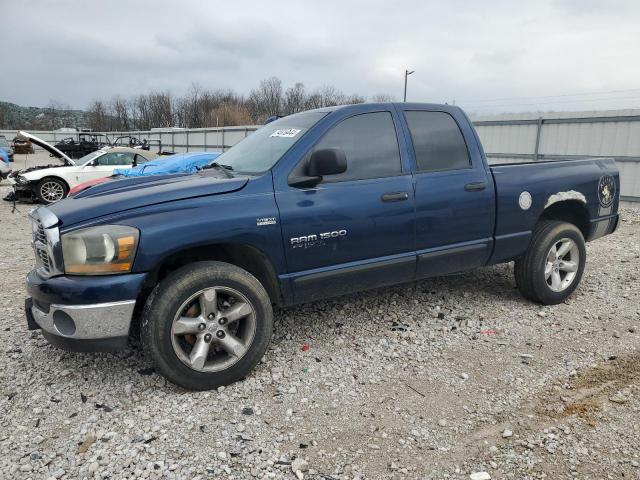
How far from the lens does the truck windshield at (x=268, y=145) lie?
3.57 m

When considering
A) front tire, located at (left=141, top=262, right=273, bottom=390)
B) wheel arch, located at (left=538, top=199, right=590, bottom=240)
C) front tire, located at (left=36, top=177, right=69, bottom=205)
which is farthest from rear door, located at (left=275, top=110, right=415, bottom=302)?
front tire, located at (left=36, top=177, right=69, bottom=205)

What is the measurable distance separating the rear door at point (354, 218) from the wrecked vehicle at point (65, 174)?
1060 cm

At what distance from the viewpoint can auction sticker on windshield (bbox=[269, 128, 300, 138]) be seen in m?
3.67

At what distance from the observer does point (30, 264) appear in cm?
647

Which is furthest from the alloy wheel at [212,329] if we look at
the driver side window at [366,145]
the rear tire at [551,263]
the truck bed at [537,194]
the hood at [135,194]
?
the rear tire at [551,263]

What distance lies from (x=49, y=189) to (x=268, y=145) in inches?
443

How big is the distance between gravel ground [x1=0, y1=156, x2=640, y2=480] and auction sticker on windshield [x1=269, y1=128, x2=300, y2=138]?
1672 mm

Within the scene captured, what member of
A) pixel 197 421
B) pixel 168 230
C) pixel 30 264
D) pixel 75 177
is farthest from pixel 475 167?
pixel 75 177

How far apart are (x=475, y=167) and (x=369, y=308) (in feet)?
5.40

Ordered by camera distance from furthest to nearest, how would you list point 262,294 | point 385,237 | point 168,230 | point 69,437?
point 385,237
point 262,294
point 168,230
point 69,437

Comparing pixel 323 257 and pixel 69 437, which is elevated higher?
pixel 323 257

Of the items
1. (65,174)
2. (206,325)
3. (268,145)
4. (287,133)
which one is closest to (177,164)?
(65,174)

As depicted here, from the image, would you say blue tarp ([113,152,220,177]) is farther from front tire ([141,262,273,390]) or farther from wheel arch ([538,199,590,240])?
front tire ([141,262,273,390])

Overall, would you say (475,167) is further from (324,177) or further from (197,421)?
(197,421)
